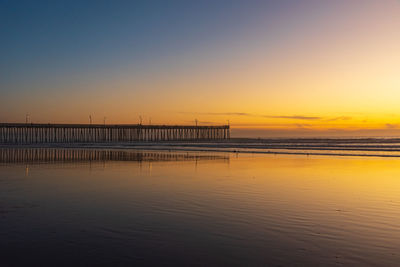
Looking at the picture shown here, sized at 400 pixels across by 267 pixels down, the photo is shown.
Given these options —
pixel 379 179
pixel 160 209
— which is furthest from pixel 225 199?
pixel 379 179

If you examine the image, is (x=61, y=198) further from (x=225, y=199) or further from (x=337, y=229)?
(x=337, y=229)

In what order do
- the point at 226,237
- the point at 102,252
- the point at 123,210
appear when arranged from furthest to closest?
1. the point at 123,210
2. the point at 226,237
3. the point at 102,252

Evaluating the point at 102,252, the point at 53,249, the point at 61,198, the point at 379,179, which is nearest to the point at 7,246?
the point at 53,249

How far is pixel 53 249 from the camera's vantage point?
5.93 meters

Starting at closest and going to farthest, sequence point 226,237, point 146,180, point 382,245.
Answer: point 382,245
point 226,237
point 146,180

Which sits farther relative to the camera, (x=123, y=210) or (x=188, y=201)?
(x=188, y=201)

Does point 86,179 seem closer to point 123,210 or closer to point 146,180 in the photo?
point 146,180

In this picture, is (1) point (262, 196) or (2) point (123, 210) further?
(1) point (262, 196)

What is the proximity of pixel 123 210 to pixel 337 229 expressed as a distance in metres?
4.75

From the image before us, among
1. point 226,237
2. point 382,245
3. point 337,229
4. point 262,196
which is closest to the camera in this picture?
point 382,245

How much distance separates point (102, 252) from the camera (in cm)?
579

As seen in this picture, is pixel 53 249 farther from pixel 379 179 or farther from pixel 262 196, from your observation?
pixel 379 179

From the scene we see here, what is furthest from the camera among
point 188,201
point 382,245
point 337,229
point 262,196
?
point 262,196

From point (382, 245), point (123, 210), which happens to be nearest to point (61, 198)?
point (123, 210)
